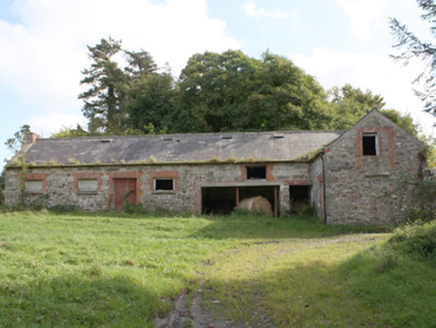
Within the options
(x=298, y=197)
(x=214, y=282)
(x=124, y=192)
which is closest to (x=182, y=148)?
(x=124, y=192)

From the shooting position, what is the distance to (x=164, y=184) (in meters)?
19.7

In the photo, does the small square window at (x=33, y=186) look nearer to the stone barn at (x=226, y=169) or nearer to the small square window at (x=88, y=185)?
the stone barn at (x=226, y=169)

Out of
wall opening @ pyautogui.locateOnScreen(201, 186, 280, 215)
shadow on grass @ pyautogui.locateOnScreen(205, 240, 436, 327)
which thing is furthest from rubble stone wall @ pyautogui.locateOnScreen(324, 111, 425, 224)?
shadow on grass @ pyautogui.locateOnScreen(205, 240, 436, 327)

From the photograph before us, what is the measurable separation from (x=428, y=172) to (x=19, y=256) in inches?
604

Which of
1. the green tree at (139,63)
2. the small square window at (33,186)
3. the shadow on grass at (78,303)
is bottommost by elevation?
the shadow on grass at (78,303)

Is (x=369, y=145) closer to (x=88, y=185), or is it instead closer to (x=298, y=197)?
(x=298, y=197)

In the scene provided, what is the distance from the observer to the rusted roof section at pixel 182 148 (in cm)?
1950

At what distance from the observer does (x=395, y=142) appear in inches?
621

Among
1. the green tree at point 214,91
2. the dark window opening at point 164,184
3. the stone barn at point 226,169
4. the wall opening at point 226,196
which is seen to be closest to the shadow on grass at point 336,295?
the stone barn at point 226,169

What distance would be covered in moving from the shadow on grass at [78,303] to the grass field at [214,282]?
0.02 m

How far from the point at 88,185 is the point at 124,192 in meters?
2.10

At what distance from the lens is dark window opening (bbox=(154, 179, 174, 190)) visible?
1952 centimetres

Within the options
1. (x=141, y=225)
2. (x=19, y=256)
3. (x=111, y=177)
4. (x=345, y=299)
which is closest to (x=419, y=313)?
(x=345, y=299)

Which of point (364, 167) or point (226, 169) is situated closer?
point (364, 167)
